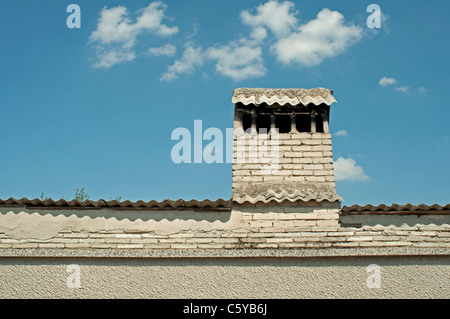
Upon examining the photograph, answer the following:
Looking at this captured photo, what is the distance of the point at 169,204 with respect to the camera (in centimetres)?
634

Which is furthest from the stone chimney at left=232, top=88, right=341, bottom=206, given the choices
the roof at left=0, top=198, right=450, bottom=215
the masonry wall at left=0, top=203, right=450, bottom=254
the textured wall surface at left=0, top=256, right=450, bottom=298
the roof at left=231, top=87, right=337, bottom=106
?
the textured wall surface at left=0, top=256, right=450, bottom=298

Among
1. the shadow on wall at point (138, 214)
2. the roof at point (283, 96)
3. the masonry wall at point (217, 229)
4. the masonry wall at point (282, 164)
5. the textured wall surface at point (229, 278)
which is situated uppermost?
the roof at point (283, 96)

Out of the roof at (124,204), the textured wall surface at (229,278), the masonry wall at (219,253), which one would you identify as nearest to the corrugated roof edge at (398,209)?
the masonry wall at (219,253)

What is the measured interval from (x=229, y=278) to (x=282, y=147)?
9.13 feet

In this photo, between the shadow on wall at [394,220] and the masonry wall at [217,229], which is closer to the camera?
the masonry wall at [217,229]

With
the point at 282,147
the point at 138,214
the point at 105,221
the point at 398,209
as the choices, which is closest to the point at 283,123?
the point at 282,147

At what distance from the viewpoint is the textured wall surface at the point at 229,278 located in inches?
228

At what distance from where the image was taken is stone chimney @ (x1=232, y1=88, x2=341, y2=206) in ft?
23.0

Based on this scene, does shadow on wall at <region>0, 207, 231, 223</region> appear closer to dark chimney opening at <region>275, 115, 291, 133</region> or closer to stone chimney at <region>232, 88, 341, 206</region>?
stone chimney at <region>232, 88, 341, 206</region>

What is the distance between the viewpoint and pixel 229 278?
5859mm

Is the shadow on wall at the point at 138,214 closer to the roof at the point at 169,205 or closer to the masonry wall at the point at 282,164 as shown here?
the roof at the point at 169,205
